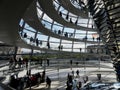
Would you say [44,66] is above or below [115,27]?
below

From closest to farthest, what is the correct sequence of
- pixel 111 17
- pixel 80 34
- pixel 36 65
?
pixel 111 17
pixel 36 65
pixel 80 34

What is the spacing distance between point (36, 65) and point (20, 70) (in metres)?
4.44

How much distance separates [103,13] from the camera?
13609 millimetres

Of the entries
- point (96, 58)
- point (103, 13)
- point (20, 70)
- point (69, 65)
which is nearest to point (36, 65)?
point (20, 70)

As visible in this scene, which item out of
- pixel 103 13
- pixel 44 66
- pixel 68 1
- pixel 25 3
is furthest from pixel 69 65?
pixel 25 3

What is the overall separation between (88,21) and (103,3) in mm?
30013

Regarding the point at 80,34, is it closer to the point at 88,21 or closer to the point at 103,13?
the point at 88,21

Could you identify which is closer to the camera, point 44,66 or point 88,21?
point 44,66

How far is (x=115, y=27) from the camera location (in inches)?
509

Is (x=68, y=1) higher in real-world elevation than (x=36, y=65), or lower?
higher

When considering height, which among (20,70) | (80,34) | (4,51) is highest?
(80,34)

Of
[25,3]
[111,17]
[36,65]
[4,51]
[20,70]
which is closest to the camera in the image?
[25,3]

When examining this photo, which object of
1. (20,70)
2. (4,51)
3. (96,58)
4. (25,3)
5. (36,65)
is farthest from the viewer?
(96,58)

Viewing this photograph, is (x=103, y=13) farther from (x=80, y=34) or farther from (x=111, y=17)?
(x=80, y=34)
